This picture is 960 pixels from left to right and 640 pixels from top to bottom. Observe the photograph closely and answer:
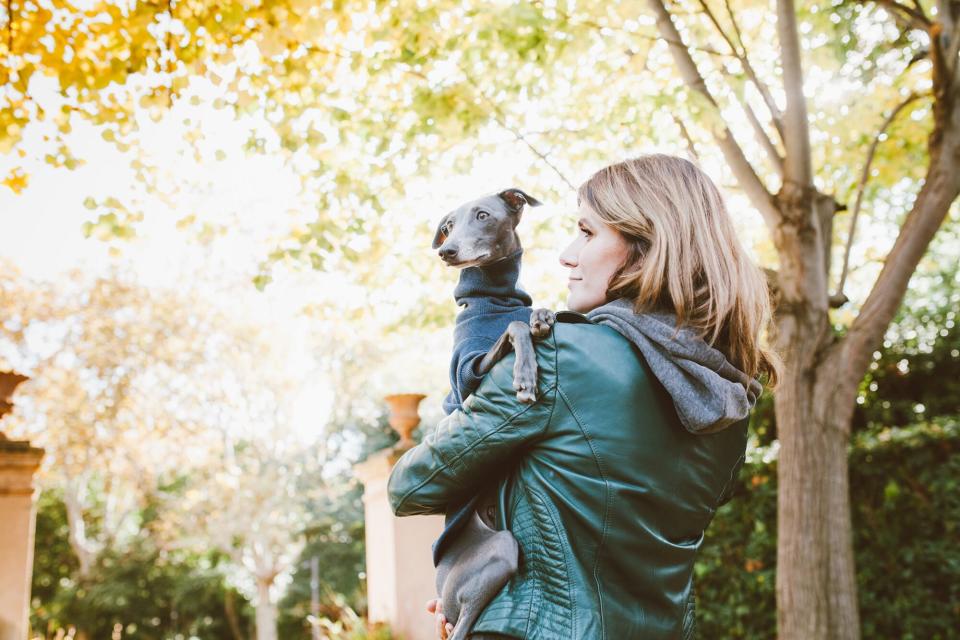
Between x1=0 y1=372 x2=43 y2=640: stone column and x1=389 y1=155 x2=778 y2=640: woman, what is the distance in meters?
4.61

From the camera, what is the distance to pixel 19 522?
5.21 m

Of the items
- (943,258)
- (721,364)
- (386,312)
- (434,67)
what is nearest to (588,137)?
(434,67)

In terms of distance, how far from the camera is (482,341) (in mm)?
1918

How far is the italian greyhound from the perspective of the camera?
1438 millimetres

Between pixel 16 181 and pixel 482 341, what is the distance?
398 cm

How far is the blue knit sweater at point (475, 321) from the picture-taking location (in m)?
1.71

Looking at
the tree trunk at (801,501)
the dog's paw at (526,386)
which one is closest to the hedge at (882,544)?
the tree trunk at (801,501)

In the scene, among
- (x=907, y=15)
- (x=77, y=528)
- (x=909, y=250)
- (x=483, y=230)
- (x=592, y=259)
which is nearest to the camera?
(x=592, y=259)

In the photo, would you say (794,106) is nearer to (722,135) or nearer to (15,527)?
(722,135)

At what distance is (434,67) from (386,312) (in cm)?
226

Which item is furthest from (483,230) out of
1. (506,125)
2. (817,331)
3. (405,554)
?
(405,554)

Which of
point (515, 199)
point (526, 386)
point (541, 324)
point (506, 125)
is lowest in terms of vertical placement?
point (526, 386)

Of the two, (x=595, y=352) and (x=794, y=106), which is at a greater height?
(x=794, y=106)

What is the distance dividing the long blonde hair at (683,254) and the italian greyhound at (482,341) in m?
0.21
